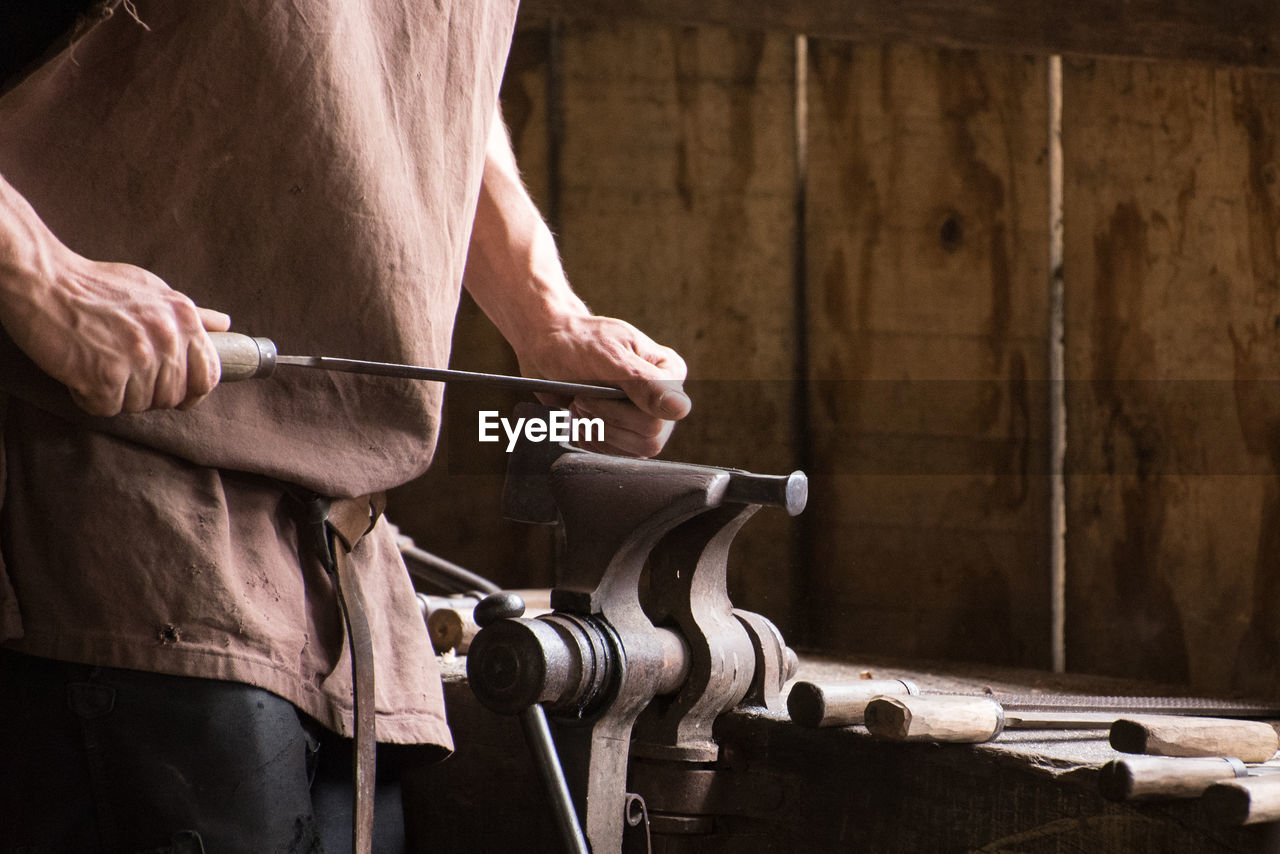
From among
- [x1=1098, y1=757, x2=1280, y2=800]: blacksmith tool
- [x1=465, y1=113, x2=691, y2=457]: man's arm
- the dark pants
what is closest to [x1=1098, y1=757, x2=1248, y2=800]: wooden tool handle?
[x1=1098, y1=757, x2=1280, y2=800]: blacksmith tool

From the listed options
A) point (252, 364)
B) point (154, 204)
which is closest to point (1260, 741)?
point (252, 364)

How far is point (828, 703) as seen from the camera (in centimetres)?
123

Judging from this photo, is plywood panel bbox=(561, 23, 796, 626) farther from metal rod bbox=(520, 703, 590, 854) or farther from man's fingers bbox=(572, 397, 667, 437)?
metal rod bbox=(520, 703, 590, 854)

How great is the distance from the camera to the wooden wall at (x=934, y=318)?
212 centimetres

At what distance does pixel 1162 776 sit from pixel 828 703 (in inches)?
11.7

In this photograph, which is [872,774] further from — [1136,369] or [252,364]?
[1136,369]

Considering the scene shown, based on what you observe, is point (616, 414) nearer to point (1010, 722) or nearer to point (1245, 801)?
point (1010, 722)

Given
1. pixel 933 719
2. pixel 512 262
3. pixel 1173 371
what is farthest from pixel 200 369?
pixel 1173 371

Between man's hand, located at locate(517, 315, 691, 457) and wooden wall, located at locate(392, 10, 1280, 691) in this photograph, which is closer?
man's hand, located at locate(517, 315, 691, 457)

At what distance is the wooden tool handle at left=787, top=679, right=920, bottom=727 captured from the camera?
123 centimetres

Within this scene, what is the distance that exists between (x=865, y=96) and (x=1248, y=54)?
69 centimetres

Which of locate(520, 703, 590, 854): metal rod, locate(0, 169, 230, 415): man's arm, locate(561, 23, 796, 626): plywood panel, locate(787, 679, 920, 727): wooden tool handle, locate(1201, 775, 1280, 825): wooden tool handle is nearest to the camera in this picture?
locate(0, 169, 230, 415): man's arm

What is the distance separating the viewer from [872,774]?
1269 mm

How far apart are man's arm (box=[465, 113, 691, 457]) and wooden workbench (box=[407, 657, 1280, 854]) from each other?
304 millimetres
